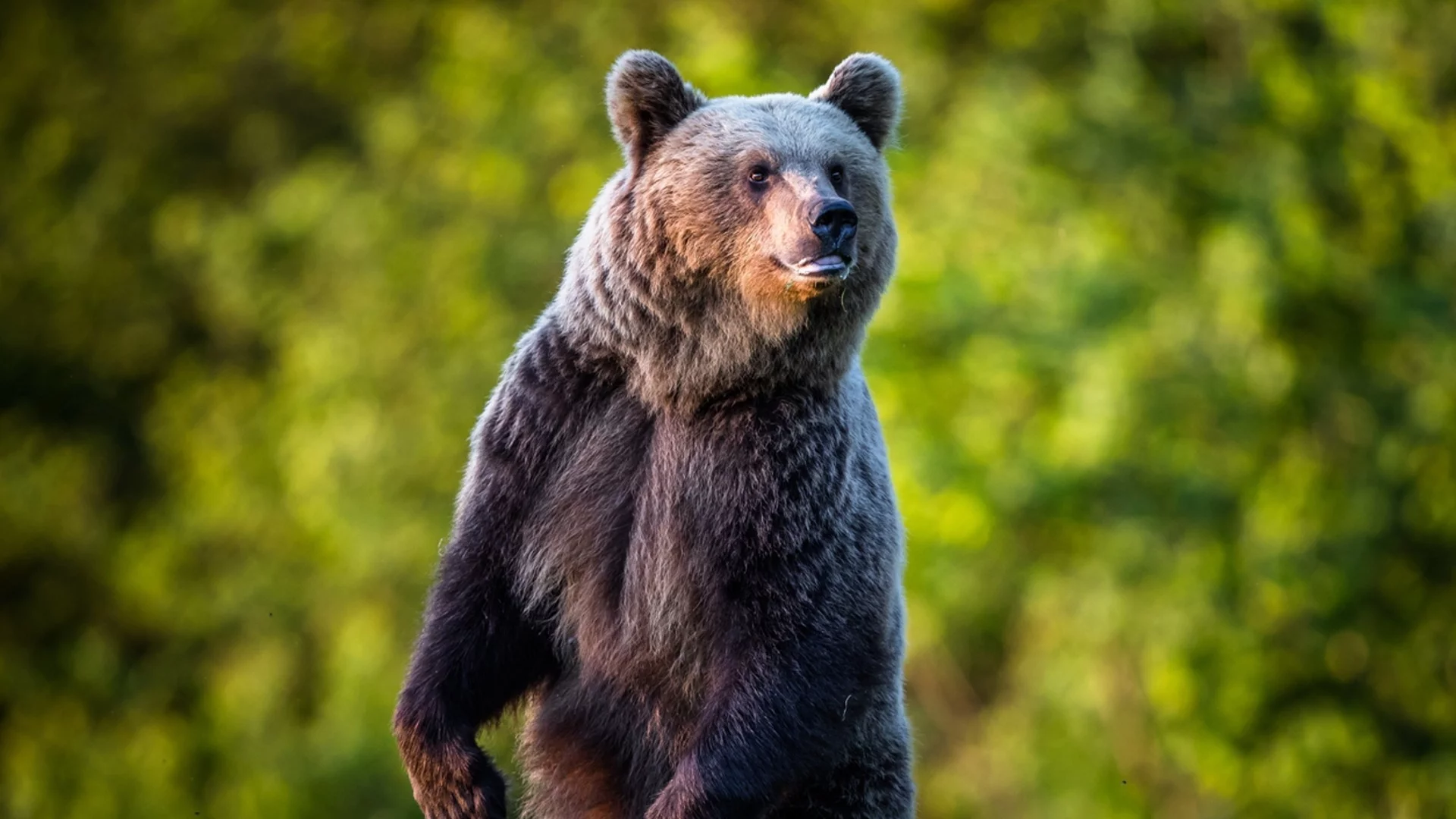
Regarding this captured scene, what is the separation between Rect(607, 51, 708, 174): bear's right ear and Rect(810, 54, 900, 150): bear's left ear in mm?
423

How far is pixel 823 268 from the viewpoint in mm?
4676

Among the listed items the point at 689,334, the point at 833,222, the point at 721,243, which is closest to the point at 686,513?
the point at 689,334

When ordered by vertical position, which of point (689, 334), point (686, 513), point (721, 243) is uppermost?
point (721, 243)

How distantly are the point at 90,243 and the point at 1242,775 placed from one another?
54.6 ft

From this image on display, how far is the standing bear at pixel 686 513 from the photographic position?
15.9 ft

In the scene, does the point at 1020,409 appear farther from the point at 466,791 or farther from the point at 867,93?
the point at 466,791

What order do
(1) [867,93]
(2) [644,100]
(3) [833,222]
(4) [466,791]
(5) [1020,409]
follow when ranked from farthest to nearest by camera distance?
(5) [1020,409] → (1) [867,93] → (2) [644,100] → (4) [466,791] → (3) [833,222]

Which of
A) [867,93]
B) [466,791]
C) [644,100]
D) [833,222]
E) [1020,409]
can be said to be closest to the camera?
[833,222]

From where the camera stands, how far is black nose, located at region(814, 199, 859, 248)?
4641mm

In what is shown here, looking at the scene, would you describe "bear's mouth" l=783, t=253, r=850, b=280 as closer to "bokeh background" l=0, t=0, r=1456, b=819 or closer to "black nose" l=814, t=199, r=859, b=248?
"black nose" l=814, t=199, r=859, b=248

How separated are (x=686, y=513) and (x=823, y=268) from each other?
2.64 ft

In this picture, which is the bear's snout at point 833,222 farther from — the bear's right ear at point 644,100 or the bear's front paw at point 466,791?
the bear's front paw at point 466,791

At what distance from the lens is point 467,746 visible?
16.3 feet

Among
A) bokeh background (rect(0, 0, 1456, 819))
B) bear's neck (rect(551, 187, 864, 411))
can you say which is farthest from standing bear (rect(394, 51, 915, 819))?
bokeh background (rect(0, 0, 1456, 819))
